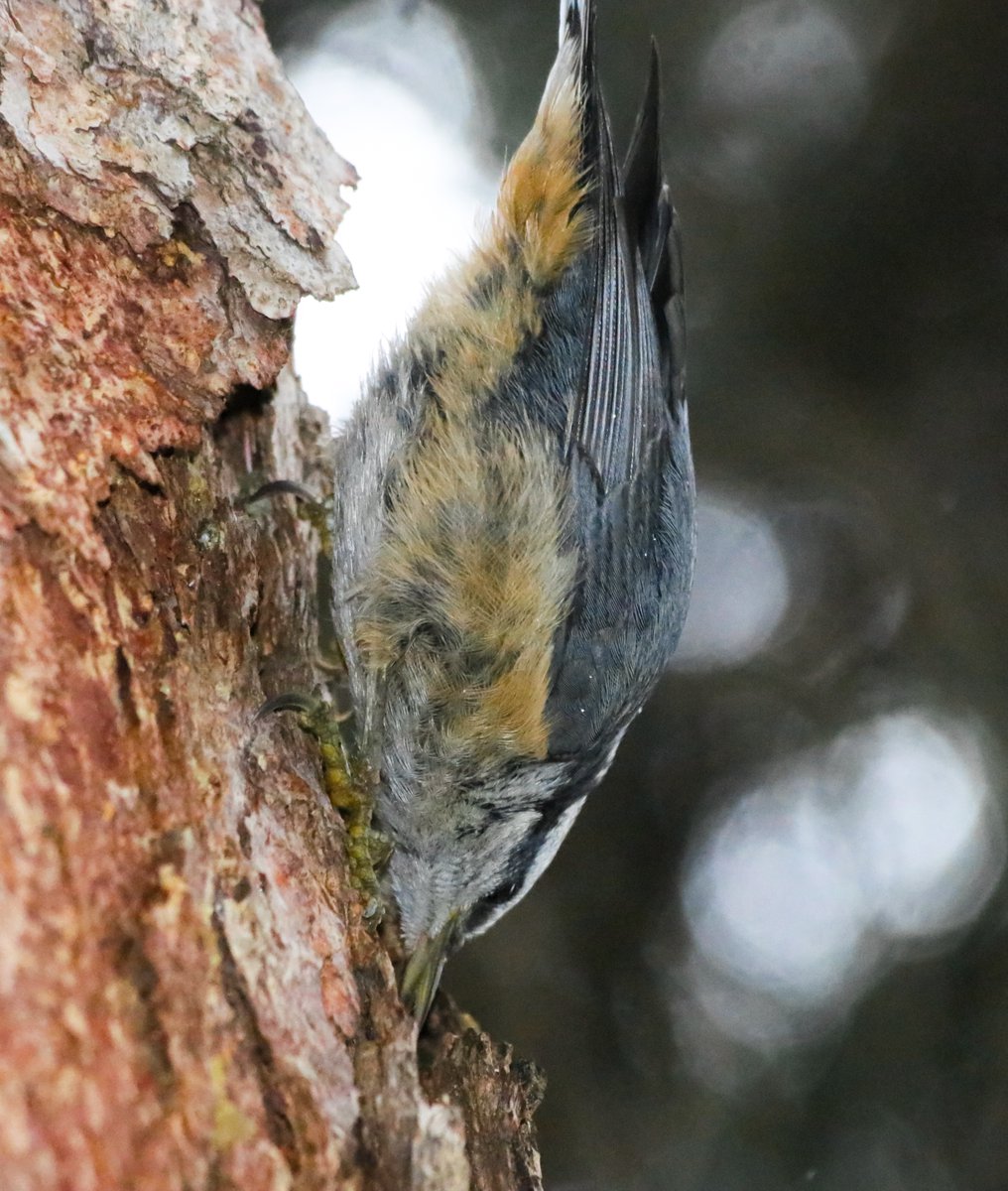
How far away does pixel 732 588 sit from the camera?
331cm

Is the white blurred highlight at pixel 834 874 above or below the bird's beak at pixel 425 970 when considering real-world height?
above

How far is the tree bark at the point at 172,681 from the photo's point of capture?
3.84 feet

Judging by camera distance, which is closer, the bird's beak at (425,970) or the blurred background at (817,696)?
the bird's beak at (425,970)

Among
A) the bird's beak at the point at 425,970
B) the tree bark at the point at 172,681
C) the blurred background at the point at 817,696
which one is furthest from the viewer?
the blurred background at the point at 817,696

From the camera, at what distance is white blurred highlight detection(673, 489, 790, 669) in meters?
3.24

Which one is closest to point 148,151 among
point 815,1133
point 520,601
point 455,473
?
point 455,473

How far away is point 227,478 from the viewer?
2033 millimetres

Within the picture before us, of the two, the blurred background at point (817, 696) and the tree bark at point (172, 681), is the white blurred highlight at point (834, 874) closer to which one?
the blurred background at point (817, 696)

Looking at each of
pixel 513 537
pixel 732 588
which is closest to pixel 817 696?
pixel 732 588

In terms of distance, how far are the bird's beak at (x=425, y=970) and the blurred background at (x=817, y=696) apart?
0.96 m

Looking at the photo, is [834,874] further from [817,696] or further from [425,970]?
[425,970]

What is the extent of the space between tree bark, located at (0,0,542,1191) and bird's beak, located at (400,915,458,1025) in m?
0.06

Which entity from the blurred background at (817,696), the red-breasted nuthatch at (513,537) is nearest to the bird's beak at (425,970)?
the red-breasted nuthatch at (513,537)

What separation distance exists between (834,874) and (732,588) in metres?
0.87
